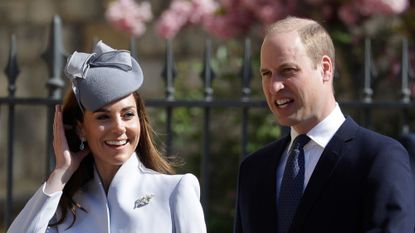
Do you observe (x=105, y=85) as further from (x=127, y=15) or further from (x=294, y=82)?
(x=127, y=15)

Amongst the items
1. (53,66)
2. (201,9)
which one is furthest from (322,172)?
(201,9)

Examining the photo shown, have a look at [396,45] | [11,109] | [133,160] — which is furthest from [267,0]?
[133,160]

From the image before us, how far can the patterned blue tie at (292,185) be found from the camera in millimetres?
3840

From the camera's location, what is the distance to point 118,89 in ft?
13.4

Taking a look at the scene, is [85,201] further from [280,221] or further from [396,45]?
[396,45]

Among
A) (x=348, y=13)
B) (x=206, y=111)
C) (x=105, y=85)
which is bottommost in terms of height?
(x=206, y=111)

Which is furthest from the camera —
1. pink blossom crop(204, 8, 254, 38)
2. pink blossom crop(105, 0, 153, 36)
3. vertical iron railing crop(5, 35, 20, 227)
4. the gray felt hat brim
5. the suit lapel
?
pink blossom crop(105, 0, 153, 36)

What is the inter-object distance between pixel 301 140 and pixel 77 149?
2.59 ft

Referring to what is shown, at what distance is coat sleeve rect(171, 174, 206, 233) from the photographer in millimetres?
3963

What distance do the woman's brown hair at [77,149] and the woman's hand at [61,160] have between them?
29 mm

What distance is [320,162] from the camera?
12.6ft

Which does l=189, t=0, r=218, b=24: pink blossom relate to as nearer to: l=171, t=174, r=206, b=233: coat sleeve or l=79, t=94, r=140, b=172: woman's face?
l=79, t=94, r=140, b=172: woman's face

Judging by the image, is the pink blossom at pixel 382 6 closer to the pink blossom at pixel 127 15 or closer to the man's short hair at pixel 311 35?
the pink blossom at pixel 127 15

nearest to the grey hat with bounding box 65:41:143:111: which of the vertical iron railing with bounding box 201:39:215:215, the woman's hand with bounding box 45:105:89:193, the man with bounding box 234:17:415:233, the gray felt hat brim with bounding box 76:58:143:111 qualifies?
the gray felt hat brim with bounding box 76:58:143:111
